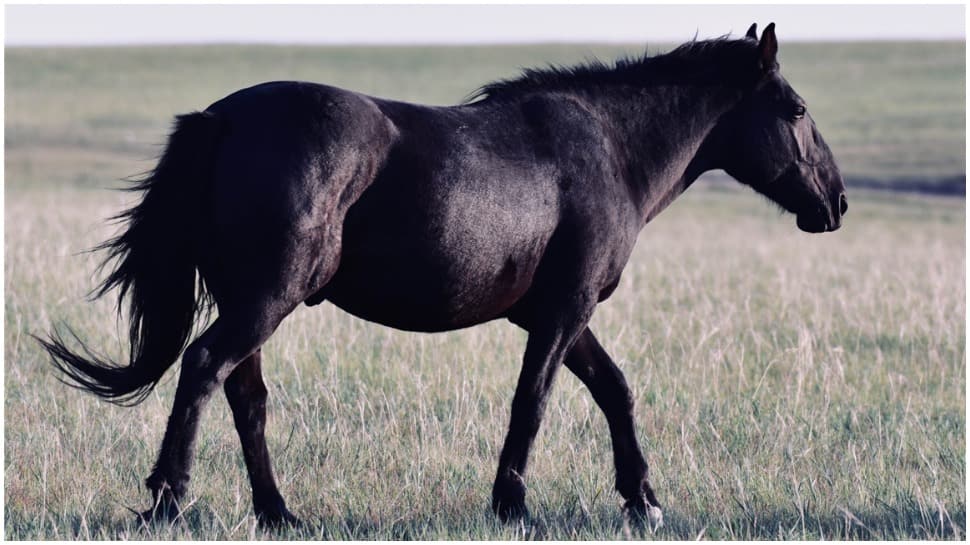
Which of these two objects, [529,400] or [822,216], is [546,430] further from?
[822,216]

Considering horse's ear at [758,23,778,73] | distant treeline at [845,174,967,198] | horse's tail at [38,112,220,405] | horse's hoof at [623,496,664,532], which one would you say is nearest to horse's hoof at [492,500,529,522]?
horse's hoof at [623,496,664,532]

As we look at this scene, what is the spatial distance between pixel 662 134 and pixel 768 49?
0.65 metres

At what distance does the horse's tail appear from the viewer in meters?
4.60

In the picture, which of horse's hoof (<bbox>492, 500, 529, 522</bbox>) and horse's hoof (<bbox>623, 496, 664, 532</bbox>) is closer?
horse's hoof (<bbox>492, 500, 529, 522</bbox>)

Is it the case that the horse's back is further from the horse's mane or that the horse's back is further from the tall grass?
the horse's mane

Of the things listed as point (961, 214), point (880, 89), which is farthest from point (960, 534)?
point (880, 89)

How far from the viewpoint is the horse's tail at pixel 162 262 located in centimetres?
460

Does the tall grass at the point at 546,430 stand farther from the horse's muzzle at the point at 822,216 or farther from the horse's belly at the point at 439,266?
the horse's muzzle at the point at 822,216

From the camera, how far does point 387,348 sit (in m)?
8.12

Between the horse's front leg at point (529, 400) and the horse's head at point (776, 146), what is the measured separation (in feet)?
4.24

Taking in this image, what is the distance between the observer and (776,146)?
5.70 meters

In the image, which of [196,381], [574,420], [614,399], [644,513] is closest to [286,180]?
[196,381]

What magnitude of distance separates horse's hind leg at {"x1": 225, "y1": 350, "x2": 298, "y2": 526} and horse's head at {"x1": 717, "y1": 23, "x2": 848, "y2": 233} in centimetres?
258

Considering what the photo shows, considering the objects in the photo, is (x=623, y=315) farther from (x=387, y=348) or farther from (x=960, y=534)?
(x=960, y=534)
